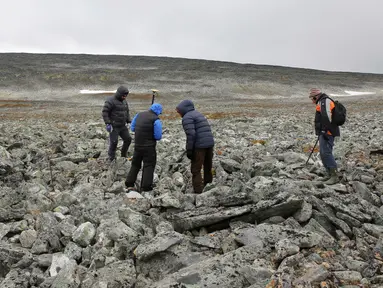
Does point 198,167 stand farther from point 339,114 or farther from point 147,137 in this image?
point 339,114

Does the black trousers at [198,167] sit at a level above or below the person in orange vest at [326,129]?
below

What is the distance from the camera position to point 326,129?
884 cm

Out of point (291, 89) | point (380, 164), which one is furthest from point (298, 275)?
point (291, 89)

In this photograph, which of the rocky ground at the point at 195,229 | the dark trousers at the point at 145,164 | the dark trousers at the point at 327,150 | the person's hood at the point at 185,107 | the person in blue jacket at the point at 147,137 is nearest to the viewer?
the rocky ground at the point at 195,229

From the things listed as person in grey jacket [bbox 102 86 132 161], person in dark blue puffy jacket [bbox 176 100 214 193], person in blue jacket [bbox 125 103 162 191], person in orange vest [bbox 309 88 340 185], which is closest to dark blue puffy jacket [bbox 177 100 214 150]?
person in dark blue puffy jacket [bbox 176 100 214 193]

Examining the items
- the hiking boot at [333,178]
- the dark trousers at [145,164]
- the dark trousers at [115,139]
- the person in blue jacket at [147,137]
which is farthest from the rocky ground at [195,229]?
the dark trousers at [115,139]

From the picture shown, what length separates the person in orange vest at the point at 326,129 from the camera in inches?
342

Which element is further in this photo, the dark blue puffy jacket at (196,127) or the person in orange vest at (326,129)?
the person in orange vest at (326,129)

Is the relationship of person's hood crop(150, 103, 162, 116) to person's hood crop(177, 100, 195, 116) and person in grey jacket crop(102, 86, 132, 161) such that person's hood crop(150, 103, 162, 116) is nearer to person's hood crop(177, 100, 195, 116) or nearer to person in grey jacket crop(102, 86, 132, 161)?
person's hood crop(177, 100, 195, 116)

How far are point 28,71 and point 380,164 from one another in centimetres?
8584

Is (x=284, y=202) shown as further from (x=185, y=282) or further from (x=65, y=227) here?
(x=65, y=227)

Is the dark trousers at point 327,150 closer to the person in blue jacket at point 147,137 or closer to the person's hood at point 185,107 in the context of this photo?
the person's hood at point 185,107

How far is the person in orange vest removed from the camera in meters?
8.70

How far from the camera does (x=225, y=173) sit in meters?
9.52
